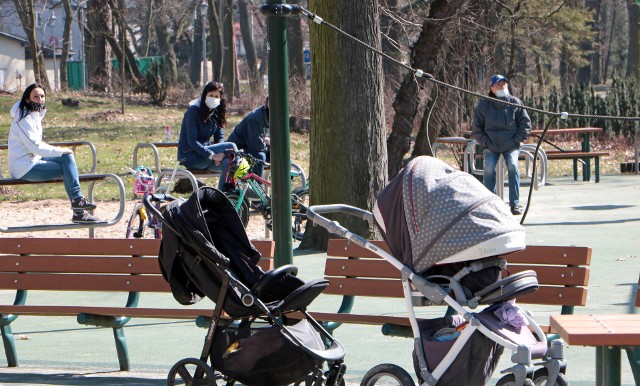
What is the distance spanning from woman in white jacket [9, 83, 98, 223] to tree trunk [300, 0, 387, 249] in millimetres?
2280

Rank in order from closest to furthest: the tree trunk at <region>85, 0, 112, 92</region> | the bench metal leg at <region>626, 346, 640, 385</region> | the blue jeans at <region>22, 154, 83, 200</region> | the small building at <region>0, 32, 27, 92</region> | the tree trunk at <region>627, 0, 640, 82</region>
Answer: the bench metal leg at <region>626, 346, 640, 385</region>
the blue jeans at <region>22, 154, 83, 200</region>
the tree trunk at <region>85, 0, 112, 92</region>
the tree trunk at <region>627, 0, 640, 82</region>
the small building at <region>0, 32, 27, 92</region>

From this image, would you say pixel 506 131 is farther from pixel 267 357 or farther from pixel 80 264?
pixel 267 357

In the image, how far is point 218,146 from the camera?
12.3 metres

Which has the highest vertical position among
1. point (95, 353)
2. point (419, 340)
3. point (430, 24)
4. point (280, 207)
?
point (430, 24)

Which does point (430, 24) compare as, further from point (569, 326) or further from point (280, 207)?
point (569, 326)

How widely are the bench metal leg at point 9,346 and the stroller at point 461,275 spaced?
277 centimetres

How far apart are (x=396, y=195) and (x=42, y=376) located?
106 inches

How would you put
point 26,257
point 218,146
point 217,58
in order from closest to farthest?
point 26,257, point 218,146, point 217,58

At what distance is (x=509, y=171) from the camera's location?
15.2 metres

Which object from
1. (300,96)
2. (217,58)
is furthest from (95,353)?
(217,58)

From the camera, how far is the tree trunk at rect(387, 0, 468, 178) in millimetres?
Answer: 17188

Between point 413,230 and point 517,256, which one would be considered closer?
point 413,230

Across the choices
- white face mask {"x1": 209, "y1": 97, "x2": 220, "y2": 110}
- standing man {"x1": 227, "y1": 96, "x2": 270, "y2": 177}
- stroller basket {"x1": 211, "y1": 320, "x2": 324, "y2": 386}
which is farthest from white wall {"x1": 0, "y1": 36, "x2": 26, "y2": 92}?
stroller basket {"x1": 211, "y1": 320, "x2": 324, "y2": 386}

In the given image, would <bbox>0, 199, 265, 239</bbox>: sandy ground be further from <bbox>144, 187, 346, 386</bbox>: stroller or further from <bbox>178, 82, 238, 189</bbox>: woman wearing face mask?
<bbox>144, 187, 346, 386</bbox>: stroller
